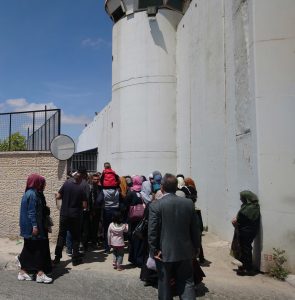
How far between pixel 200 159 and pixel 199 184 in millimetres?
801

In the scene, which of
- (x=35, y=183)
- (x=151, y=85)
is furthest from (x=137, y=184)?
(x=151, y=85)

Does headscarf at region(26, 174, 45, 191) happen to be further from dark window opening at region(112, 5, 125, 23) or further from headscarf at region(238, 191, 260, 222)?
dark window opening at region(112, 5, 125, 23)

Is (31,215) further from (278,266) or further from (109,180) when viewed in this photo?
(278,266)

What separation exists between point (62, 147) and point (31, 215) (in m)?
2.88

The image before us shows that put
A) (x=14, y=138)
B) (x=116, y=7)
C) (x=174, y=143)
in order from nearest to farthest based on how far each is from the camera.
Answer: (x=14, y=138)
(x=174, y=143)
(x=116, y=7)

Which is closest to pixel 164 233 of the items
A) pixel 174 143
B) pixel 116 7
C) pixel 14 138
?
pixel 14 138

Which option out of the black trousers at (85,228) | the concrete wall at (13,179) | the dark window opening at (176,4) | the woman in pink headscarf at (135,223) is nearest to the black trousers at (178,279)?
the woman in pink headscarf at (135,223)

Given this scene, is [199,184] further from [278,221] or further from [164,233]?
[164,233]

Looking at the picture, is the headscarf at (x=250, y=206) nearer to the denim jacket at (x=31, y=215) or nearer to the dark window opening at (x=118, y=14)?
the denim jacket at (x=31, y=215)

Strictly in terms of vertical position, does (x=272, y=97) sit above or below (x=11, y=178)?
above

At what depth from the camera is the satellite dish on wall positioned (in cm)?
882

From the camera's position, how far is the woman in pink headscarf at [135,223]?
275 inches

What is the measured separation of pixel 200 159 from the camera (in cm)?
1186

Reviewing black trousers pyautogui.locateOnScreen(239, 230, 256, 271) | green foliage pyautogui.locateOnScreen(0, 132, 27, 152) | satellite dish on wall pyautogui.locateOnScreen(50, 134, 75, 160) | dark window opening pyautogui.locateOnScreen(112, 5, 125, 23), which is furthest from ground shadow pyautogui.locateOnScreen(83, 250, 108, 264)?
dark window opening pyautogui.locateOnScreen(112, 5, 125, 23)
